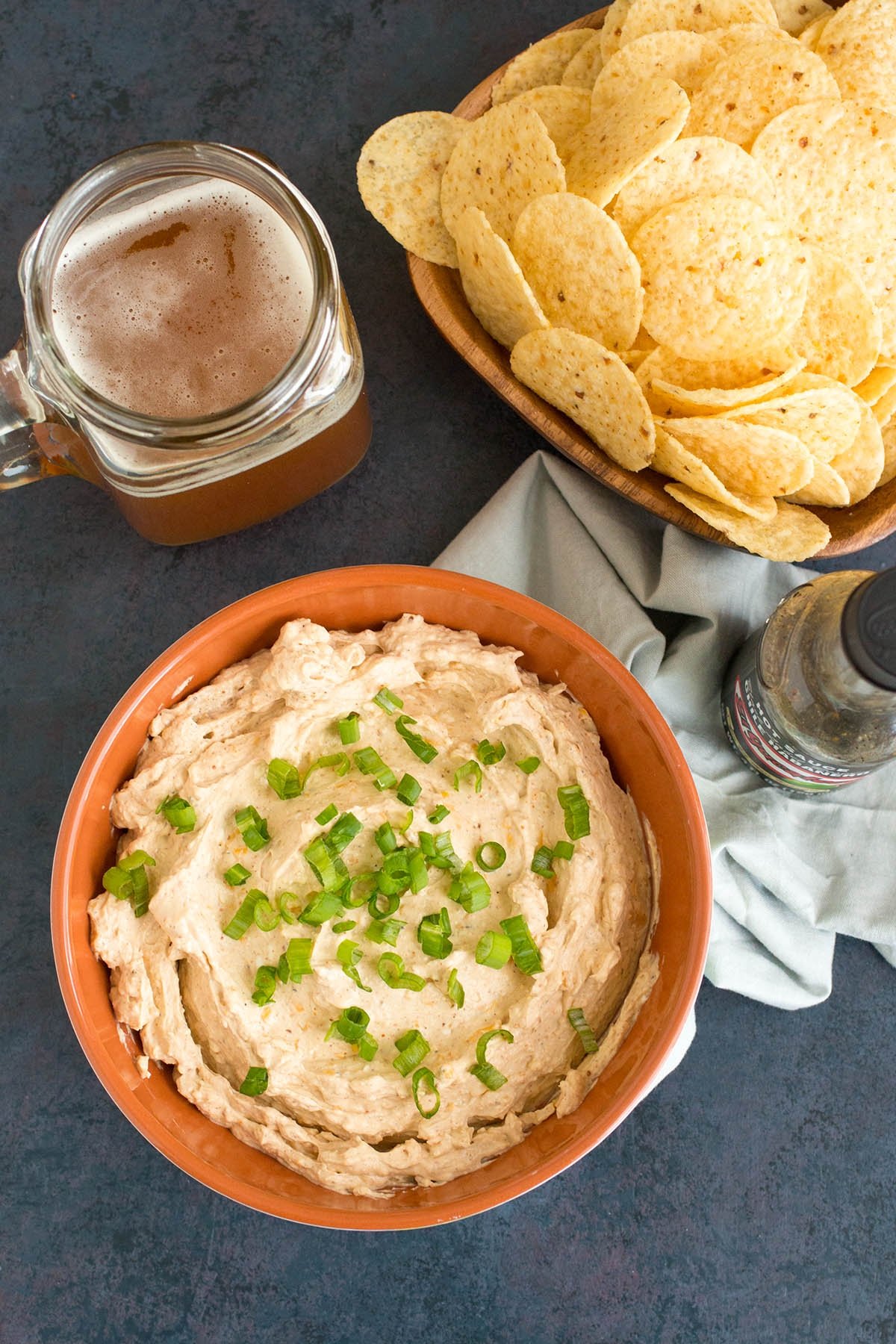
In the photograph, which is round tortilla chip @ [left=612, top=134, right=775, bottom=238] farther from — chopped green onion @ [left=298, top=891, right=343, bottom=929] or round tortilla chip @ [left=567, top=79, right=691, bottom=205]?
chopped green onion @ [left=298, top=891, right=343, bottom=929]

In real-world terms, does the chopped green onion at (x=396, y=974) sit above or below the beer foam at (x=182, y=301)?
below

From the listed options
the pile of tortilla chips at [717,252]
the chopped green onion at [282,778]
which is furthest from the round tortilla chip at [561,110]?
the chopped green onion at [282,778]

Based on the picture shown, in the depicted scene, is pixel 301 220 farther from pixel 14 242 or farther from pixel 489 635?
pixel 14 242

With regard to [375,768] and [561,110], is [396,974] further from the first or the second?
[561,110]

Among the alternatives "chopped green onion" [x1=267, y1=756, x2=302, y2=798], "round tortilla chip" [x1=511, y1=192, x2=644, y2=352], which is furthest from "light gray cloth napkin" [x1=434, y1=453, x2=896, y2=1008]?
"chopped green onion" [x1=267, y1=756, x2=302, y2=798]

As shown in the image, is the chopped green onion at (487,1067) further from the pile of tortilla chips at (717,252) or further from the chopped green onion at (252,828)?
the pile of tortilla chips at (717,252)
